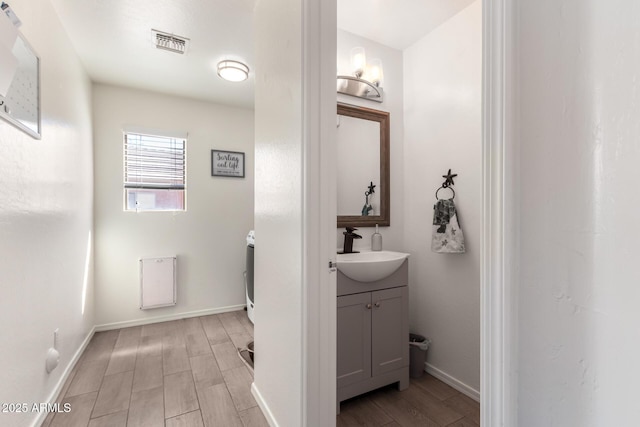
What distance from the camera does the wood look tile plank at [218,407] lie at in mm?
1597

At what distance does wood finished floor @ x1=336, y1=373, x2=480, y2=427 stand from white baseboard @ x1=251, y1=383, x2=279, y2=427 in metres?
0.36

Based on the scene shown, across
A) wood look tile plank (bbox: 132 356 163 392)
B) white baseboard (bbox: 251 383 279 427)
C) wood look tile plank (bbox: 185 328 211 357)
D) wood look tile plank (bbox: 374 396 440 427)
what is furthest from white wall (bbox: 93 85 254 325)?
wood look tile plank (bbox: 374 396 440 427)

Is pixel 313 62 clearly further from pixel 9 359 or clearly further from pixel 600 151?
pixel 9 359

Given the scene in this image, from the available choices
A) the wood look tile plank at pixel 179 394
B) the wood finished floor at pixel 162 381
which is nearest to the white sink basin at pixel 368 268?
the wood finished floor at pixel 162 381

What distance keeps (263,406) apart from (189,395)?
1.77ft

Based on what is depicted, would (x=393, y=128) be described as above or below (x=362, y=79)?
below

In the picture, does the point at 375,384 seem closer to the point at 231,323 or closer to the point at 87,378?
the point at 231,323

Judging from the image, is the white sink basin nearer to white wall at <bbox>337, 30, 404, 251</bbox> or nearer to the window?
white wall at <bbox>337, 30, 404, 251</bbox>

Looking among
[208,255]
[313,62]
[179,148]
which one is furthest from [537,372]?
[179,148]

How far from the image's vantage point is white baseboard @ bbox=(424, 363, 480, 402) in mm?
1787

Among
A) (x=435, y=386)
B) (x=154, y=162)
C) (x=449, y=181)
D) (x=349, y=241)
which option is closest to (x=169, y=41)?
(x=154, y=162)

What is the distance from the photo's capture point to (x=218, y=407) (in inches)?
67.7

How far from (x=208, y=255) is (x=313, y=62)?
2711mm

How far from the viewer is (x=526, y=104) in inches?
18.1
